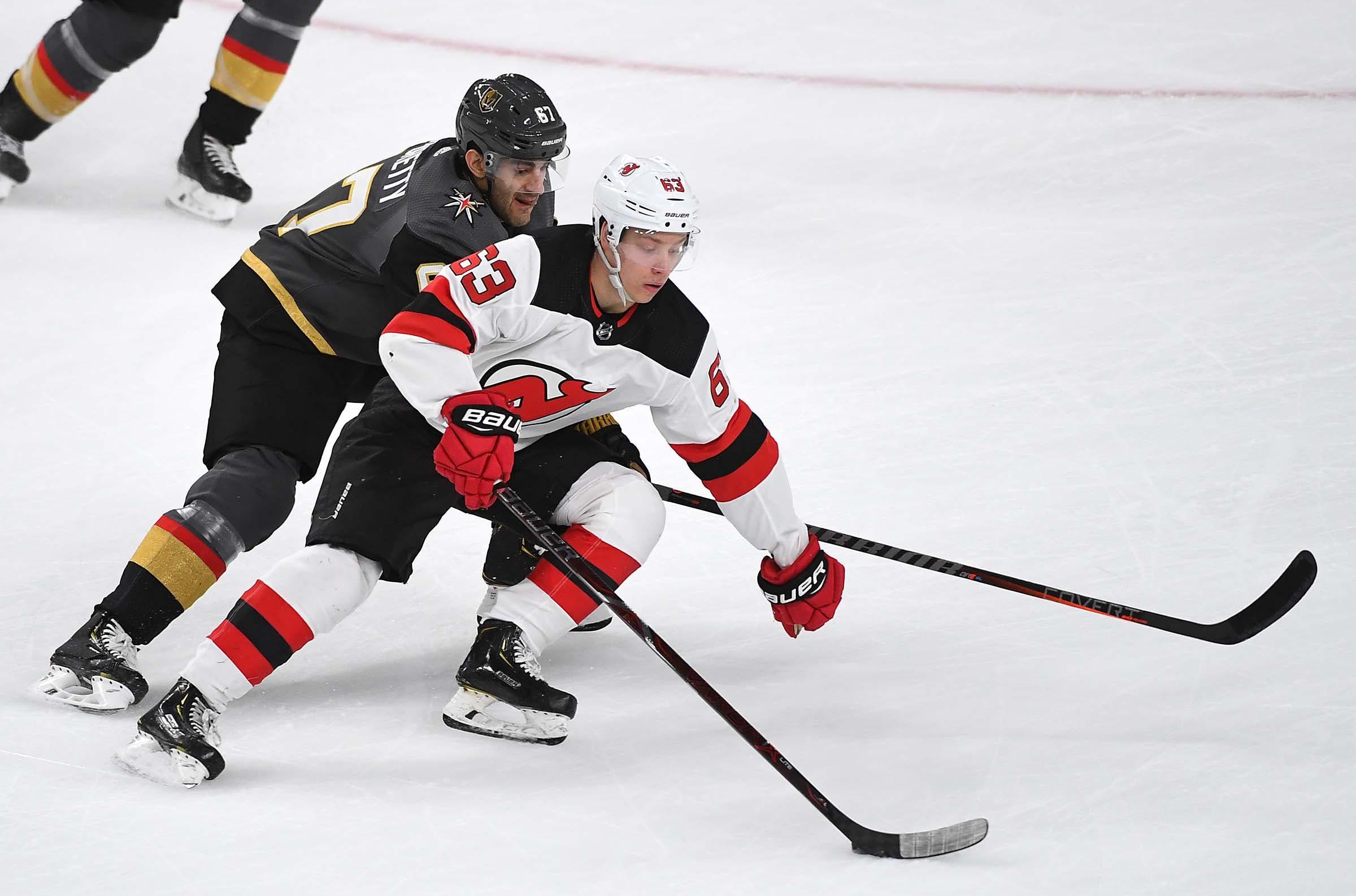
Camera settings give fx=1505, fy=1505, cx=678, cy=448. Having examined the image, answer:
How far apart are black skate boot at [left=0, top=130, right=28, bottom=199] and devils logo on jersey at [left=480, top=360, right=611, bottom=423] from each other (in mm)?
2656

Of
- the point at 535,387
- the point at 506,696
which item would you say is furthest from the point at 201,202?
the point at 506,696

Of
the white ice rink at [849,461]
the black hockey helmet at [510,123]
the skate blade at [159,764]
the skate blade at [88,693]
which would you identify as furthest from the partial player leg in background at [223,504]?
the black hockey helmet at [510,123]

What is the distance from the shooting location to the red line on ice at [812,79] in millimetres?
5094

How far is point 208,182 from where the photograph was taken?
172 inches

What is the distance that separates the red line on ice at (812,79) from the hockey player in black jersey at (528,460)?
10.1 feet

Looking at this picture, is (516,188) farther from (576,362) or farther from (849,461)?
(849,461)

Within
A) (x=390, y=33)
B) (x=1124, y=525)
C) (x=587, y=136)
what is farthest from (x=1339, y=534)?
(x=390, y=33)

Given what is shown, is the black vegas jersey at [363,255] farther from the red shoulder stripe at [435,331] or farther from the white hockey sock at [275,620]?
the white hockey sock at [275,620]

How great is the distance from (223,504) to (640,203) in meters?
0.86

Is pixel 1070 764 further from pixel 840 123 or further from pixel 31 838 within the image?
pixel 840 123

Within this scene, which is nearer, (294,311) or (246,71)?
(294,311)

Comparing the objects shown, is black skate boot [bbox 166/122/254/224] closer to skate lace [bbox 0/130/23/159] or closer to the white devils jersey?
skate lace [bbox 0/130/23/159]

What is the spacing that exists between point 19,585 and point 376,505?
0.90m

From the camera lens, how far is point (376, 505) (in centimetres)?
232
